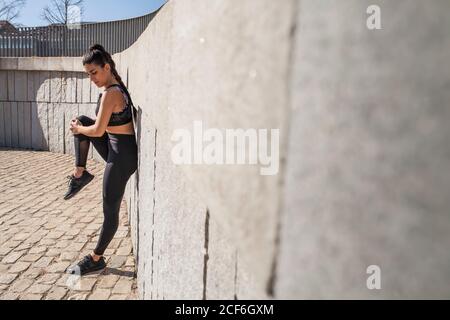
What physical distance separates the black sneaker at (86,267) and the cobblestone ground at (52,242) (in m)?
0.07

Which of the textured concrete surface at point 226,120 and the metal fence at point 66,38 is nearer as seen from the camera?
the textured concrete surface at point 226,120

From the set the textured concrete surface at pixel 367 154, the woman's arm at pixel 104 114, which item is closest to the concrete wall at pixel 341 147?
the textured concrete surface at pixel 367 154

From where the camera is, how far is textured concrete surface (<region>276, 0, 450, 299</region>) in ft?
1.41

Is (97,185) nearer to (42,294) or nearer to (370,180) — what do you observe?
(42,294)

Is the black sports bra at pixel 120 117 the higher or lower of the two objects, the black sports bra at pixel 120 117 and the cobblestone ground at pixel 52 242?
the higher

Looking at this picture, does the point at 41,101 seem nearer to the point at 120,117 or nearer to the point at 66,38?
the point at 66,38

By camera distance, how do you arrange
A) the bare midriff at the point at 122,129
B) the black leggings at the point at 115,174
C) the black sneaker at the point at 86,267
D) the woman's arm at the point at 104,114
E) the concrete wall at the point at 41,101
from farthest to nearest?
the concrete wall at the point at 41,101
the black sneaker at the point at 86,267
the bare midriff at the point at 122,129
the black leggings at the point at 115,174
the woman's arm at the point at 104,114

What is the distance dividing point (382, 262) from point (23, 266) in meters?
4.71

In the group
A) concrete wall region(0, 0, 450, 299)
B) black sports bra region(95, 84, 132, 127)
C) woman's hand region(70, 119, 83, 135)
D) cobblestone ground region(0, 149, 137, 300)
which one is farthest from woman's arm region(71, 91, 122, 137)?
concrete wall region(0, 0, 450, 299)

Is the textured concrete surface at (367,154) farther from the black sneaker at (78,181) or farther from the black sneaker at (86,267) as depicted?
the black sneaker at (78,181)

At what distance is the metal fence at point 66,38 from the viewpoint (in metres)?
14.6

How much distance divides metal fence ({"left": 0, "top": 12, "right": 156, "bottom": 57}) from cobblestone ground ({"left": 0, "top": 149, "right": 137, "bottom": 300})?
830cm

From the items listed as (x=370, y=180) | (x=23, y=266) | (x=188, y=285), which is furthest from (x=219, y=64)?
(x=23, y=266)
